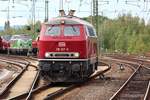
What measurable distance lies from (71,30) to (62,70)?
1.70 metres

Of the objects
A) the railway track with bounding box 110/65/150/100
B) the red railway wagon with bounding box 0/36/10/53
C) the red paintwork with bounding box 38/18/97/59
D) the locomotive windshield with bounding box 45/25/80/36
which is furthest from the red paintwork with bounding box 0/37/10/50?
the red paintwork with bounding box 38/18/97/59

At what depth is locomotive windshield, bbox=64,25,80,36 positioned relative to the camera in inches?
808

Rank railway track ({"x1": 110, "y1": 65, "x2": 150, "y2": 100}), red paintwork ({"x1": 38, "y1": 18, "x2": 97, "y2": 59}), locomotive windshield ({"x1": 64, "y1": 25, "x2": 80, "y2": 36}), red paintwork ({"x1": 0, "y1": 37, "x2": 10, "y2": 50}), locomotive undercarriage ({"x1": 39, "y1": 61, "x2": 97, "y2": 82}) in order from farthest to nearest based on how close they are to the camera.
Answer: red paintwork ({"x1": 0, "y1": 37, "x2": 10, "y2": 50}) < locomotive windshield ({"x1": 64, "y1": 25, "x2": 80, "y2": 36}) < red paintwork ({"x1": 38, "y1": 18, "x2": 97, "y2": 59}) < locomotive undercarriage ({"x1": 39, "y1": 61, "x2": 97, "y2": 82}) < railway track ({"x1": 110, "y1": 65, "x2": 150, "y2": 100})

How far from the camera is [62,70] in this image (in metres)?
20.2

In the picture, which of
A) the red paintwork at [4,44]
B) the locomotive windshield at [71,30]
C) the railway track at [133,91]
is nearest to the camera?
the railway track at [133,91]

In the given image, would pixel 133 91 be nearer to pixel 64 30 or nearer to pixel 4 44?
pixel 64 30

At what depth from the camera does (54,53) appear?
20.1 meters

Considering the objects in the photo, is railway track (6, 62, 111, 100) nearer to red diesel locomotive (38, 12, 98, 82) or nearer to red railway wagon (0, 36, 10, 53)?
red diesel locomotive (38, 12, 98, 82)

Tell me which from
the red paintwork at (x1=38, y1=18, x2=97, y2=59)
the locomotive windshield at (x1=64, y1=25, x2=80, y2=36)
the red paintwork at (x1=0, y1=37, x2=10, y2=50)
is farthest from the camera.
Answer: the red paintwork at (x1=0, y1=37, x2=10, y2=50)

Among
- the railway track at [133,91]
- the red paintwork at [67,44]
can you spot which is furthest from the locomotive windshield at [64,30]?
the railway track at [133,91]

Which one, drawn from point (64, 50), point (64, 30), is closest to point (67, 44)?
point (64, 50)

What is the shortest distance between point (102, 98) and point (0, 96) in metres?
3.15

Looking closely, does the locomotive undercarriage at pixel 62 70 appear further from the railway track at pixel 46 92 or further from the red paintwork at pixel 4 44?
the red paintwork at pixel 4 44

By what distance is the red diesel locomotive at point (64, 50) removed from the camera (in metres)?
20.1
